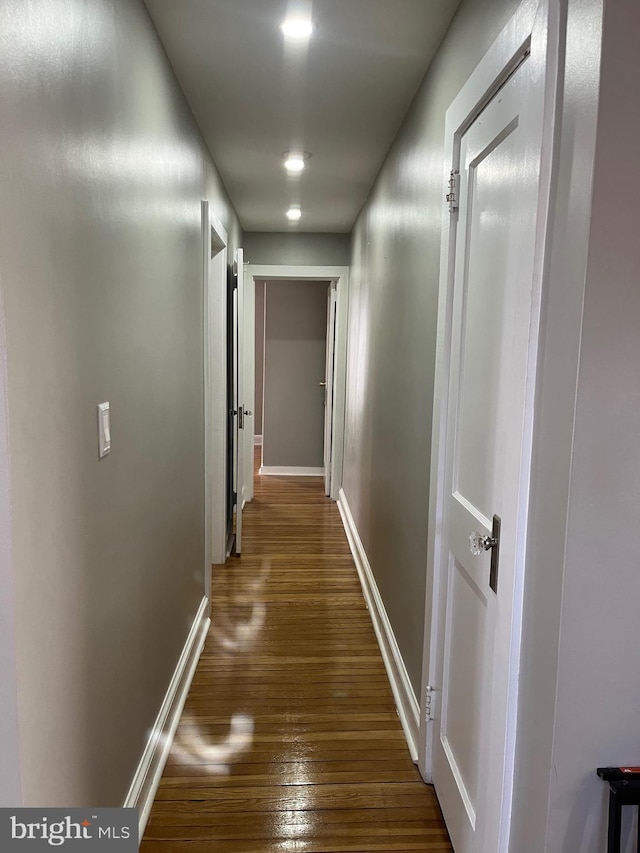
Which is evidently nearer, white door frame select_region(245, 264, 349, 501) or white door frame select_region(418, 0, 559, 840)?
white door frame select_region(418, 0, 559, 840)

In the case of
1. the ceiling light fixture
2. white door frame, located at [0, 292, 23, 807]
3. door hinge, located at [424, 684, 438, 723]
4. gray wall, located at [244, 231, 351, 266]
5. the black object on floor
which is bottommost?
door hinge, located at [424, 684, 438, 723]

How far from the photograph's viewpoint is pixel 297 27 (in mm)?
1858

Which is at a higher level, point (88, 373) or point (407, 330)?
point (407, 330)

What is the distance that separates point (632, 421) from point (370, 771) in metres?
1.60

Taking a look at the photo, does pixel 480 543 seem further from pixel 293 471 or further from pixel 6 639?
pixel 293 471

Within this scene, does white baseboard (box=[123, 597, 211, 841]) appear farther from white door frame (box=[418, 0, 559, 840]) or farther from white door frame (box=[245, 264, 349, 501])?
white door frame (box=[245, 264, 349, 501])

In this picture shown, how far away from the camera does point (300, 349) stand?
6.73 m

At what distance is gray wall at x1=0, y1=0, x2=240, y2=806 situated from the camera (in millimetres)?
994

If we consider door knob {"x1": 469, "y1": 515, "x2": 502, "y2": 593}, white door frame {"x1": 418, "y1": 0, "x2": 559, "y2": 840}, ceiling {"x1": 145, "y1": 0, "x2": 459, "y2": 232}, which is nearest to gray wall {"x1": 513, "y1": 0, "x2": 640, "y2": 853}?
white door frame {"x1": 418, "y1": 0, "x2": 559, "y2": 840}

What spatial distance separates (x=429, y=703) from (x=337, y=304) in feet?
13.2

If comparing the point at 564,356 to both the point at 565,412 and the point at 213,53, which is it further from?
the point at 213,53

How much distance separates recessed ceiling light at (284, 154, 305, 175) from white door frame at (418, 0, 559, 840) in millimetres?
1582

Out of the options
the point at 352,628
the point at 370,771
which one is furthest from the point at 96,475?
the point at 352,628

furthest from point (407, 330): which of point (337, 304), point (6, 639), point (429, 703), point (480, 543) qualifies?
point (337, 304)
